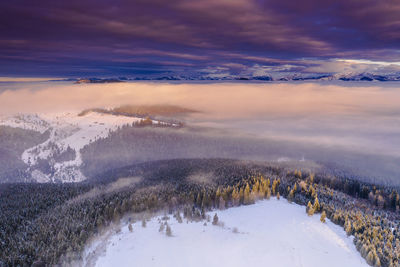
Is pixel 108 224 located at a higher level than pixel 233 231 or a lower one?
lower

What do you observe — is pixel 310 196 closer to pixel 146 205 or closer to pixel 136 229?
pixel 146 205

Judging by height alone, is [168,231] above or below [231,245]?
above

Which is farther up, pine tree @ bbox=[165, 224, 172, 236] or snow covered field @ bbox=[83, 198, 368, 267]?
pine tree @ bbox=[165, 224, 172, 236]

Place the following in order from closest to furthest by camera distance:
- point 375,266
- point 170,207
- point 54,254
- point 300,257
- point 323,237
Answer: point 375,266
point 300,257
point 54,254
point 323,237
point 170,207

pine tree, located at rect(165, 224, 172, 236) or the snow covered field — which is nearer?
the snow covered field

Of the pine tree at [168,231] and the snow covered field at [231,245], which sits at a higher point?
the pine tree at [168,231]

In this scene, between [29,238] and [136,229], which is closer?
[136,229]

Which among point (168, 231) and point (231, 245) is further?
point (168, 231)

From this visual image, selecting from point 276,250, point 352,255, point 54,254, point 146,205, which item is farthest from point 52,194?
point 352,255
